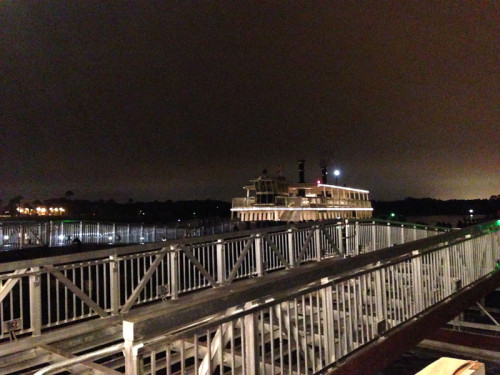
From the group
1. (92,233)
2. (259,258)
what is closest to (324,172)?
(92,233)

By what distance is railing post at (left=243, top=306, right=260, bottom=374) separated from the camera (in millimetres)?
3432

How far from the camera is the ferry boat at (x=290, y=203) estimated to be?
55.8 metres

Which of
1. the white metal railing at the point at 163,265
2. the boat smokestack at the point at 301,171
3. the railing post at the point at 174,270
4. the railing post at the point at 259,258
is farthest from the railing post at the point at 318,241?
the boat smokestack at the point at 301,171

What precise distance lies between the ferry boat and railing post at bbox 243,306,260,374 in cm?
4900

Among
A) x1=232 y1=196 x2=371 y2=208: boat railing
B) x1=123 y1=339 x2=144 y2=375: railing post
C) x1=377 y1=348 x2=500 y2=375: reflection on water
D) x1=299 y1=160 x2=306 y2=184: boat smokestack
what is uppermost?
x1=299 y1=160 x2=306 y2=184: boat smokestack

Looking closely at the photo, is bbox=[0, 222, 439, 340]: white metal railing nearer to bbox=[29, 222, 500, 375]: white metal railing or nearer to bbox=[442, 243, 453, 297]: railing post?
bbox=[29, 222, 500, 375]: white metal railing

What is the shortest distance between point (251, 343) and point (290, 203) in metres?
52.9

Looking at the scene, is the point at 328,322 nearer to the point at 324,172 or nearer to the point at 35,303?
the point at 35,303

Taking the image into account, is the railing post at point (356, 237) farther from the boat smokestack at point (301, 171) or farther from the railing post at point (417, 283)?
the boat smokestack at point (301, 171)

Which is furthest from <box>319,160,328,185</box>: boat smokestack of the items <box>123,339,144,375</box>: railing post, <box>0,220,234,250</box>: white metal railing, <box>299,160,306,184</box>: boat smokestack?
<box>123,339,144,375</box>: railing post

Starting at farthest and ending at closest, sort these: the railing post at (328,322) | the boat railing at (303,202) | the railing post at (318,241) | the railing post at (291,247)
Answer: the boat railing at (303,202) → the railing post at (318,241) → the railing post at (291,247) → the railing post at (328,322)

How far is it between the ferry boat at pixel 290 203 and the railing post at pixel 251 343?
48997 mm

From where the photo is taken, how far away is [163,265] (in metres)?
9.30

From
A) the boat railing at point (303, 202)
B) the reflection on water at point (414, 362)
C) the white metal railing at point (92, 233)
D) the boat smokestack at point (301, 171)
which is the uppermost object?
the boat smokestack at point (301, 171)
